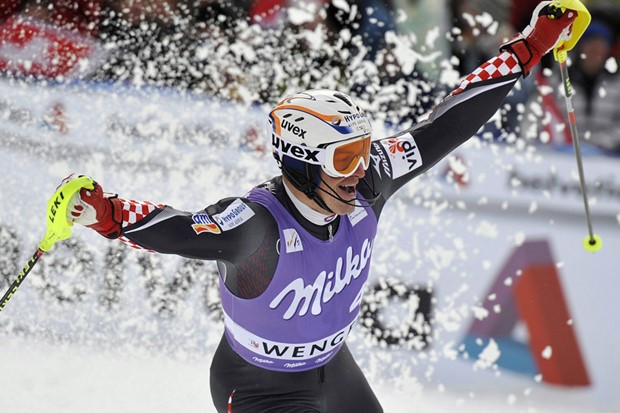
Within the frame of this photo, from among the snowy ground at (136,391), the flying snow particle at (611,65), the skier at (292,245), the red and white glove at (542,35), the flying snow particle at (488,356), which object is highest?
the red and white glove at (542,35)

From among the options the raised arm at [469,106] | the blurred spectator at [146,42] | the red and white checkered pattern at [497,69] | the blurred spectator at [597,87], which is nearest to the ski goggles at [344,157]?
the raised arm at [469,106]

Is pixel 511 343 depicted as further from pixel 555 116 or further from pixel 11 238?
pixel 11 238

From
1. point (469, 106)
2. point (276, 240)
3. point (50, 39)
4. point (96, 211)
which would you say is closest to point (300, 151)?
point (276, 240)

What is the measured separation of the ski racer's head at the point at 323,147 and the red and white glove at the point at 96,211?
0.59 m

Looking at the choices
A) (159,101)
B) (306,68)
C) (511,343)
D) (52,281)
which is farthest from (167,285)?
(511,343)

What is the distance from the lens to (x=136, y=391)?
5004 millimetres

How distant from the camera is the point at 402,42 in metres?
5.57

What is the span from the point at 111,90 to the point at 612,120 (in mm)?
3074

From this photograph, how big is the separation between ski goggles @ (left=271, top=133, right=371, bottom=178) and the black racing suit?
167 millimetres

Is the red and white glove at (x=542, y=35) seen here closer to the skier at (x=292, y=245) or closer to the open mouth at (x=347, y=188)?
the skier at (x=292, y=245)

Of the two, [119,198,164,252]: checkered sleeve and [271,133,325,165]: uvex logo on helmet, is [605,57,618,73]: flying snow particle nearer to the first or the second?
[271,133,325,165]: uvex logo on helmet

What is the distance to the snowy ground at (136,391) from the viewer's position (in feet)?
15.9

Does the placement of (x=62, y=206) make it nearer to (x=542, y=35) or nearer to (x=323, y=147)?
(x=323, y=147)

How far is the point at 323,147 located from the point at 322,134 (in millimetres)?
44
